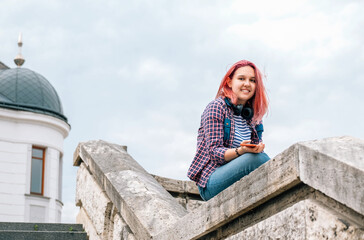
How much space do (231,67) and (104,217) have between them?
1.75 meters

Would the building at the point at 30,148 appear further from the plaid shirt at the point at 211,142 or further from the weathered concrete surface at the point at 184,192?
the plaid shirt at the point at 211,142

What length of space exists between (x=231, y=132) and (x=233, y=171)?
1.29 ft

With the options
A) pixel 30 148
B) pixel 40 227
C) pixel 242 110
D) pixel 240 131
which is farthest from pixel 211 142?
pixel 30 148

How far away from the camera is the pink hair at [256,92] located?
4.07 metres

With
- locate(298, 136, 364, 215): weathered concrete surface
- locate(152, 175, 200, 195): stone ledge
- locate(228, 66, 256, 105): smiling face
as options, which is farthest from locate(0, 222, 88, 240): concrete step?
locate(298, 136, 364, 215): weathered concrete surface

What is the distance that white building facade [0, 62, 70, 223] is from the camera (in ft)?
63.8

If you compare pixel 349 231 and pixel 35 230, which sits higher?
pixel 35 230

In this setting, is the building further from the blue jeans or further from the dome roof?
the blue jeans

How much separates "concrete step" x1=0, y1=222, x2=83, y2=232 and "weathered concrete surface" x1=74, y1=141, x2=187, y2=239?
0.56 meters

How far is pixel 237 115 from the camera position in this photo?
404 centimetres

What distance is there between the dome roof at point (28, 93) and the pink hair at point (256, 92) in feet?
55.8

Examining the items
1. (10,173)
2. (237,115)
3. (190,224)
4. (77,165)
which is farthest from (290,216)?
(10,173)

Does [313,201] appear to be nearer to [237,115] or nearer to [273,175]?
[273,175]

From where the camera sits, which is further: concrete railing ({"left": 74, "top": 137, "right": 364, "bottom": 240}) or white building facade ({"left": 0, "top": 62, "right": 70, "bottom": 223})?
white building facade ({"left": 0, "top": 62, "right": 70, "bottom": 223})
